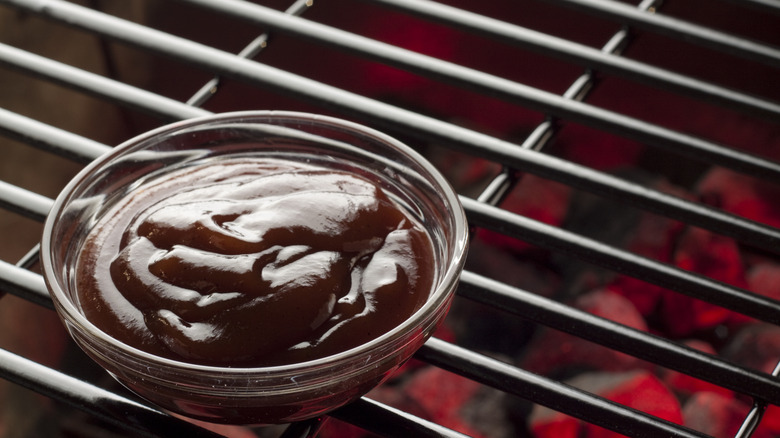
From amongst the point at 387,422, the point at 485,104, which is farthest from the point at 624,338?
the point at 485,104

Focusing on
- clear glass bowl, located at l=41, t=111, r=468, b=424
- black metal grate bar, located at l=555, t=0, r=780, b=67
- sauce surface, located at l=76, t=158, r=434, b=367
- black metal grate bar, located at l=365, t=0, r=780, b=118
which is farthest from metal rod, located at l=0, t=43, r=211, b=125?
black metal grate bar, located at l=555, t=0, r=780, b=67

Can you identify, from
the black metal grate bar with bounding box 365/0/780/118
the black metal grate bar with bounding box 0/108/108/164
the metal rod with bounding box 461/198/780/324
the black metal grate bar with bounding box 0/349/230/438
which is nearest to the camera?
the black metal grate bar with bounding box 0/349/230/438

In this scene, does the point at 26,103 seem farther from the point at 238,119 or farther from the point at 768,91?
the point at 768,91

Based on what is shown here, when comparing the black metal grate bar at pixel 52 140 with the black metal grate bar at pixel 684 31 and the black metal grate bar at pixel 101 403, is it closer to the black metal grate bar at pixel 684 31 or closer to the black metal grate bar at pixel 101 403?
the black metal grate bar at pixel 101 403

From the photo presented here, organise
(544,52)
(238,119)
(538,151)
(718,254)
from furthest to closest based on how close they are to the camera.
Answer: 1. (718,254)
2. (544,52)
3. (538,151)
4. (238,119)

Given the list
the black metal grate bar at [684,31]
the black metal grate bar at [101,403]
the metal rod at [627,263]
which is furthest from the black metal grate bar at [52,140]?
→ the black metal grate bar at [684,31]

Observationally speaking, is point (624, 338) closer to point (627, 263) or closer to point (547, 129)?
point (627, 263)

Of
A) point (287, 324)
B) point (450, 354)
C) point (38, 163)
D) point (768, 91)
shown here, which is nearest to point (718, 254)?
point (768, 91)

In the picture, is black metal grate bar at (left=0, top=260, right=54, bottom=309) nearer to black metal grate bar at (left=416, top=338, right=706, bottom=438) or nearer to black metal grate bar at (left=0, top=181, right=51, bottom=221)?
black metal grate bar at (left=0, top=181, right=51, bottom=221)
